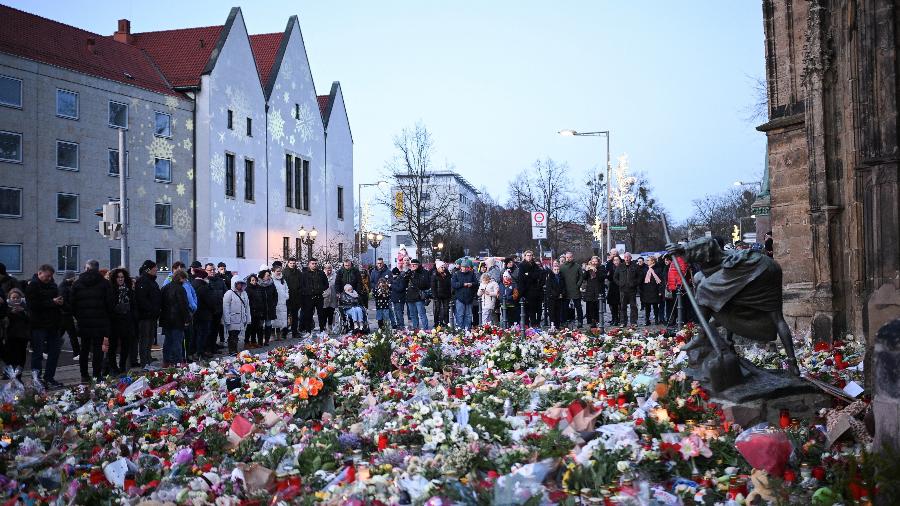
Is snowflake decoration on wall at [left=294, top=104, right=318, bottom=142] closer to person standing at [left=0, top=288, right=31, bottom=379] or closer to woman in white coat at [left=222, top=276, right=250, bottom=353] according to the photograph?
woman in white coat at [left=222, top=276, right=250, bottom=353]

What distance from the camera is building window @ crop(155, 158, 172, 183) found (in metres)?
43.9

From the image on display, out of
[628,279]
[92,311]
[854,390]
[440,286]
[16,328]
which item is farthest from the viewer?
[440,286]

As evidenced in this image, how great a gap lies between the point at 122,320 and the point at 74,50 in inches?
1267

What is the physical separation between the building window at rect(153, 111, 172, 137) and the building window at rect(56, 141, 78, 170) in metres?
5.09

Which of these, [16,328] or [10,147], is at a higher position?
[10,147]

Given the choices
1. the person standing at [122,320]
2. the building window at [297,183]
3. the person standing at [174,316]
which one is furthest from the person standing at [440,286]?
the building window at [297,183]

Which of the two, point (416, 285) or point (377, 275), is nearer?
point (416, 285)

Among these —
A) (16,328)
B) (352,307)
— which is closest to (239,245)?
(352,307)

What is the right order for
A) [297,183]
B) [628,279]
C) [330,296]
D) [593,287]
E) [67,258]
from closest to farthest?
1. [628,279]
2. [593,287]
3. [330,296]
4. [67,258]
5. [297,183]

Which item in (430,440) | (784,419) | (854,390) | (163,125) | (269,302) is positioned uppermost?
(163,125)

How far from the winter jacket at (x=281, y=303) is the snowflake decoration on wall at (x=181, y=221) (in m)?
26.4

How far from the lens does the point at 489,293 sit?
66.5ft

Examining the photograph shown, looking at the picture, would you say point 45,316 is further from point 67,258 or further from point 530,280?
point 67,258

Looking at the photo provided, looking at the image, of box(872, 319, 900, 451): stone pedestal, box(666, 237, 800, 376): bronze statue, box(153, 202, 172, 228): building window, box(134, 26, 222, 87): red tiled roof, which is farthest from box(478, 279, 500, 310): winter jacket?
box(134, 26, 222, 87): red tiled roof
